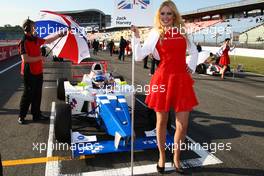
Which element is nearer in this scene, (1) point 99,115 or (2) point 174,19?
(2) point 174,19

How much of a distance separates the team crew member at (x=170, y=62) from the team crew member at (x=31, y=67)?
2.97m

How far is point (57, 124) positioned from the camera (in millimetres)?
4633

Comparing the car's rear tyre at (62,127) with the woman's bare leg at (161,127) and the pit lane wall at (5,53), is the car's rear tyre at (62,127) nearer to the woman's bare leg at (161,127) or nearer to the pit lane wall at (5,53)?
the woman's bare leg at (161,127)

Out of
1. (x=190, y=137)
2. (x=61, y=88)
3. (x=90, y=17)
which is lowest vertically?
(x=190, y=137)

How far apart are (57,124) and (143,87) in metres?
6.34

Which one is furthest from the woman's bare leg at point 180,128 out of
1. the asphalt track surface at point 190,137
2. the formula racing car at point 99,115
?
the formula racing car at point 99,115

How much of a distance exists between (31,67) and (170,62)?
3400mm

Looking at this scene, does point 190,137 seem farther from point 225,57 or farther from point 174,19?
point 225,57

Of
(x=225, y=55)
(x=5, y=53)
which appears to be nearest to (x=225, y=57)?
(x=225, y=55)

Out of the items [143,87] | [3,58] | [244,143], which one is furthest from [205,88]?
[3,58]

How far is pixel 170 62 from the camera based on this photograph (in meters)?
3.75

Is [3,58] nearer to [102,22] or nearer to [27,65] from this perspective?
[27,65]

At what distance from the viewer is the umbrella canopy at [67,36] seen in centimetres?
659

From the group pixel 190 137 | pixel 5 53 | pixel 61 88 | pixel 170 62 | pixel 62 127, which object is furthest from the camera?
pixel 5 53
